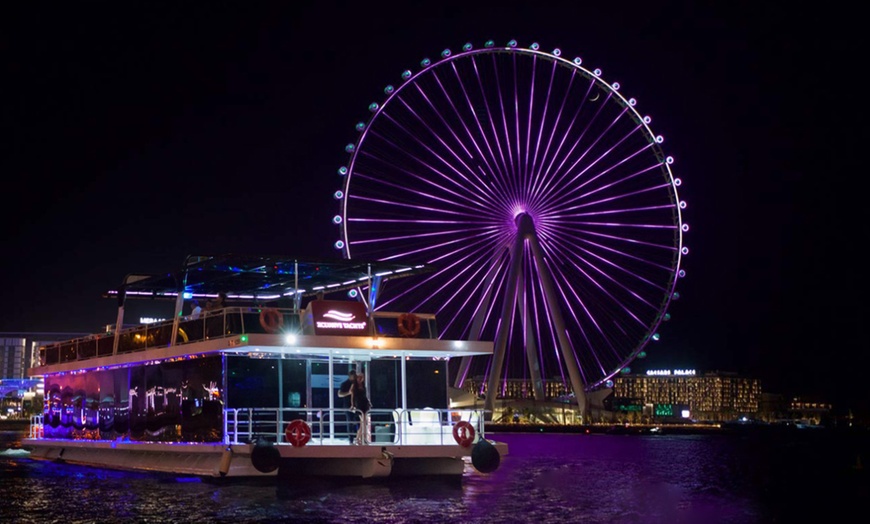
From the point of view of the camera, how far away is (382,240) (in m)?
46.5

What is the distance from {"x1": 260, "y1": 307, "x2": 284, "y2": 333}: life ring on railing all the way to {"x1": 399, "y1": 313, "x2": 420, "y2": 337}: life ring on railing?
2.92m

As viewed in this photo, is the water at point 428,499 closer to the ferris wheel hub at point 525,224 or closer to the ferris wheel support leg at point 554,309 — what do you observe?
the ferris wheel hub at point 525,224

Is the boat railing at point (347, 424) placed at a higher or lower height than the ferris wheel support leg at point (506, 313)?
lower

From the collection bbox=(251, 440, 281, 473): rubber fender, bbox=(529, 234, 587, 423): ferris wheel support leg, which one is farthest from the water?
bbox=(529, 234, 587, 423): ferris wheel support leg

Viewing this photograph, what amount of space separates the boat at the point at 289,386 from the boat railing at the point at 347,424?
0.12ft

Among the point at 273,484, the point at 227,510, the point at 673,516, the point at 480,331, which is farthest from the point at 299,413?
the point at 480,331

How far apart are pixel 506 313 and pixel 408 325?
119ft

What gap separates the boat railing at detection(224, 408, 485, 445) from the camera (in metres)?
23.5

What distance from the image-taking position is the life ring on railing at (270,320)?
77.2 feet

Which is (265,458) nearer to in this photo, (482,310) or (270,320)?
(270,320)

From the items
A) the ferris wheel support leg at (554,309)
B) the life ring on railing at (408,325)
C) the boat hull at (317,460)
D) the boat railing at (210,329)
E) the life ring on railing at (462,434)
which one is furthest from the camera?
the ferris wheel support leg at (554,309)

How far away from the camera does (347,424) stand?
2408 centimetres

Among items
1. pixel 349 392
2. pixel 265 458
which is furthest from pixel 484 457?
pixel 265 458

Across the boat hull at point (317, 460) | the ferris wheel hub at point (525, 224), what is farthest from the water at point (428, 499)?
the ferris wheel hub at point (525, 224)
